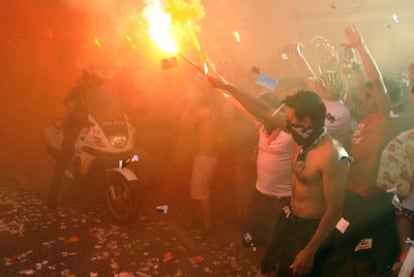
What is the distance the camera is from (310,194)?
339cm

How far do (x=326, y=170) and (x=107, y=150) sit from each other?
154 inches

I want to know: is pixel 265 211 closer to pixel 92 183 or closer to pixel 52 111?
pixel 92 183

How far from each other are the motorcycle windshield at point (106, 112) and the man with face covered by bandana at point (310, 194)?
3486 mm

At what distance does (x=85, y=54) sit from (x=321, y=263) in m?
8.73

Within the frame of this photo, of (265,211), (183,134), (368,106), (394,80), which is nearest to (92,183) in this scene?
(183,134)

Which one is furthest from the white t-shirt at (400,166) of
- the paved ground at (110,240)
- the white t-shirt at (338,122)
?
the paved ground at (110,240)

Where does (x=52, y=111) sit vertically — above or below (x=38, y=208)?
above

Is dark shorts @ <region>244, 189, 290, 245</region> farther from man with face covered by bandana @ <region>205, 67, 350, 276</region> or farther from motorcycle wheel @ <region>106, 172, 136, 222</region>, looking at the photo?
motorcycle wheel @ <region>106, 172, 136, 222</region>

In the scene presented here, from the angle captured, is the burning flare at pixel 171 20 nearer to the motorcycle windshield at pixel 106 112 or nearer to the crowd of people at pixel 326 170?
the crowd of people at pixel 326 170

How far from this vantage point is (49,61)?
1020 cm

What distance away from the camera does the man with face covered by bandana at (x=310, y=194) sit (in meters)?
A: 3.16

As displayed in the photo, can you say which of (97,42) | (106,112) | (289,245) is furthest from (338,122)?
(97,42)

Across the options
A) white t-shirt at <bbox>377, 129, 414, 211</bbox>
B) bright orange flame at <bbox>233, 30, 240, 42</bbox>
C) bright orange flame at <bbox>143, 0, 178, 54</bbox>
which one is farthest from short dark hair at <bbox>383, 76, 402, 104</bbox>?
bright orange flame at <bbox>233, 30, 240, 42</bbox>

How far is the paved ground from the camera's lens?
4.70m
